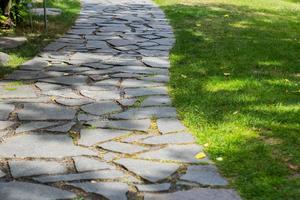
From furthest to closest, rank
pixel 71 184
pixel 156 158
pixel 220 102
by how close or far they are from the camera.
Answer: pixel 220 102 < pixel 156 158 < pixel 71 184

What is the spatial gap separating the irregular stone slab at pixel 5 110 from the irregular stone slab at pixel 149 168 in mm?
1371

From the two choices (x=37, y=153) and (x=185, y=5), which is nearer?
(x=37, y=153)

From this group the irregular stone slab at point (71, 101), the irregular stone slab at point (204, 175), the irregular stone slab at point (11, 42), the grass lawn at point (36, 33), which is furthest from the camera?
the irregular stone slab at point (11, 42)

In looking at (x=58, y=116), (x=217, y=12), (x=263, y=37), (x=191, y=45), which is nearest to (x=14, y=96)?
(x=58, y=116)

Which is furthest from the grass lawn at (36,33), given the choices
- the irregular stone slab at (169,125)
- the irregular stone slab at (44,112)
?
the irregular stone slab at (169,125)

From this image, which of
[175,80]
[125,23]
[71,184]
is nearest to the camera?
[71,184]

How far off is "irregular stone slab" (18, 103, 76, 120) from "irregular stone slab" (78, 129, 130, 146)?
0.39 m

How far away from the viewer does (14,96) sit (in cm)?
489

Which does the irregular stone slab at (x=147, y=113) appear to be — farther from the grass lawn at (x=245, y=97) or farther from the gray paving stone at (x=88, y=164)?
the gray paving stone at (x=88, y=164)

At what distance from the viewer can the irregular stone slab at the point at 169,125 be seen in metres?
4.00

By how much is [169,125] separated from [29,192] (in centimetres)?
150

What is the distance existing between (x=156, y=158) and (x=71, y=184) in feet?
2.22

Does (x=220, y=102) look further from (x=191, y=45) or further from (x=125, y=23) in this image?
(x=125, y=23)

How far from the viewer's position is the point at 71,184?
10.0 ft
